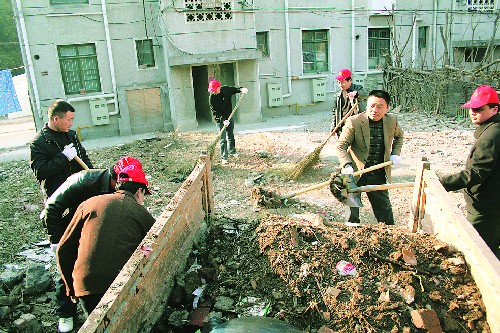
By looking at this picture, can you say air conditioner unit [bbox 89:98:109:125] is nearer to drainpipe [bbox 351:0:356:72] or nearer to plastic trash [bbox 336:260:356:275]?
drainpipe [bbox 351:0:356:72]

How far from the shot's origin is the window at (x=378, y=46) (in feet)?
50.9

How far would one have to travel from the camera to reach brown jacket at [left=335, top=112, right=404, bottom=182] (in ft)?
12.2


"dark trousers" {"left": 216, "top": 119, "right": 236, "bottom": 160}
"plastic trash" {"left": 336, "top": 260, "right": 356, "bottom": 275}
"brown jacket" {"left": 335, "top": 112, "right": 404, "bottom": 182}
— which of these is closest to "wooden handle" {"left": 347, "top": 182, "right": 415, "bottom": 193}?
"brown jacket" {"left": 335, "top": 112, "right": 404, "bottom": 182}

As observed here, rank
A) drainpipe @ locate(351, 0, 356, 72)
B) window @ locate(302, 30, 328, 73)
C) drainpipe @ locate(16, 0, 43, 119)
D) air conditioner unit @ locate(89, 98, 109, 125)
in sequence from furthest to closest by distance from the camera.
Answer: drainpipe @ locate(351, 0, 356, 72)
window @ locate(302, 30, 328, 73)
air conditioner unit @ locate(89, 98, 109, 125)
drainpipe @ locate(16, 0, 43, 119)

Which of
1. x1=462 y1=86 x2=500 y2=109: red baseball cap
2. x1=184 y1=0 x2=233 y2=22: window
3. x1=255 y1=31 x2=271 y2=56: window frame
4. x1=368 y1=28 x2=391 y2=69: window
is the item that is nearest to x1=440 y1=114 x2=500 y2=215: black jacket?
x1=462 y1=86 x2=500 y2=109: red baseball cap

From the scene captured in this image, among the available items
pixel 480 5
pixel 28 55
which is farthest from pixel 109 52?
pixel 480 5

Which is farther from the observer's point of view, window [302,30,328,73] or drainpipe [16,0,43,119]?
window [302,30,328,73]

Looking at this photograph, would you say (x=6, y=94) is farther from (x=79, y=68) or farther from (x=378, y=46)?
(x=378, y=46)

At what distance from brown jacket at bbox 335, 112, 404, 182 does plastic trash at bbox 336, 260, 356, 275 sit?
1360mm

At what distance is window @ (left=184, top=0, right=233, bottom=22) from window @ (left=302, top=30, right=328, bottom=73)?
399 cm

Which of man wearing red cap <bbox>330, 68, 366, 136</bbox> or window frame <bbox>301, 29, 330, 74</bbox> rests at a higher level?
window frame <bbox>301, 29, 330, 74</bbox>

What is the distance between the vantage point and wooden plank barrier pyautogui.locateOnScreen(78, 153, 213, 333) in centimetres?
164

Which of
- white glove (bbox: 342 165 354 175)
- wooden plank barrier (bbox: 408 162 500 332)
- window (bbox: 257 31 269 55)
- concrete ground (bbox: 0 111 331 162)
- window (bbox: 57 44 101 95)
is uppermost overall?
window (bbox: 257 31 269 55)

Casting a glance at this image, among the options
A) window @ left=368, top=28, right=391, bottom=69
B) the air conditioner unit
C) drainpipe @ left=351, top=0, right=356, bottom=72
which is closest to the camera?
the air conditioner unit
